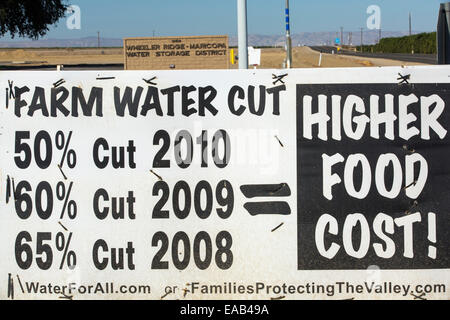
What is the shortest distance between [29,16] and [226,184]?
168 feet

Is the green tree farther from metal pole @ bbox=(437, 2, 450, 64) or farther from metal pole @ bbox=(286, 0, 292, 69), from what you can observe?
metal pole @ bbox=(437, 2, 450, 64)

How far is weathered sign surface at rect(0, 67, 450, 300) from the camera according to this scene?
4.10 meters

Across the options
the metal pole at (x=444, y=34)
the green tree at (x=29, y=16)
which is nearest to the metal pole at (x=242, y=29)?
the metal pole at (x=444, y=34)

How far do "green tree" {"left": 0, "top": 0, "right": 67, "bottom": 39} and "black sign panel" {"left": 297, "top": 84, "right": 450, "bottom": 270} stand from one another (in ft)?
160

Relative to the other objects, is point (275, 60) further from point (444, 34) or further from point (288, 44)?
point (444, 34)

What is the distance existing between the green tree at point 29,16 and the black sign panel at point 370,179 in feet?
160

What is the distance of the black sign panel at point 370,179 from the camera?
4090 mm

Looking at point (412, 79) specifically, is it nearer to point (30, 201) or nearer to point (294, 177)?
point (294, 177)

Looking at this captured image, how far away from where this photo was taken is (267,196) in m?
4.10

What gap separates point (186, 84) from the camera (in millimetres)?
4145

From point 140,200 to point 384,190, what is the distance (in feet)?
4.43

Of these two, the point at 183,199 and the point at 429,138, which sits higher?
the point at 429,138

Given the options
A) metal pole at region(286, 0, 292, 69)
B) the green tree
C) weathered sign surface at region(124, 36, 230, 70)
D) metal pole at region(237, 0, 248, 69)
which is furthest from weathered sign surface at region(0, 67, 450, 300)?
the green tree
